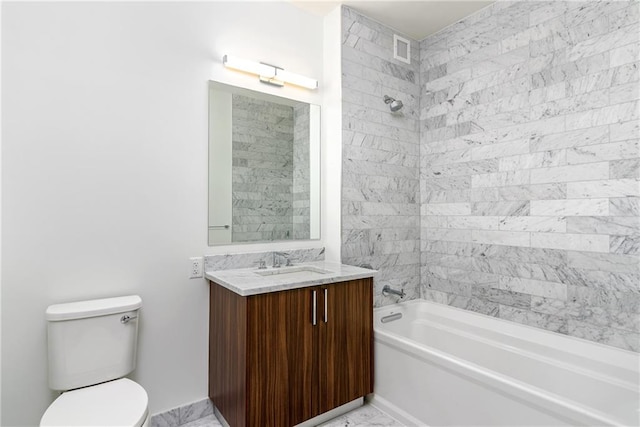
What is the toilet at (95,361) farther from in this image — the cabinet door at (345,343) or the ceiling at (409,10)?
the ceiling at (409,10)

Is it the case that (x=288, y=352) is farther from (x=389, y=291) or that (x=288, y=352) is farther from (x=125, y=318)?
(x=389, y=291)

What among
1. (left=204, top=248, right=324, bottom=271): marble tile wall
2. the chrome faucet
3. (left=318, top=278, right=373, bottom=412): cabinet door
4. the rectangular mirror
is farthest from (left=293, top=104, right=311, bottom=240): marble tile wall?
the chrome faucet

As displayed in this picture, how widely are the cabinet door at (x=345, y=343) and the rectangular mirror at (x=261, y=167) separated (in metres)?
0.65

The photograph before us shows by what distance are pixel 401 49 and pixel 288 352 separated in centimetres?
256

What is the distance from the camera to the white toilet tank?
1569 mm

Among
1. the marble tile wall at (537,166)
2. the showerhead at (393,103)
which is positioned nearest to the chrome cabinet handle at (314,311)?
the marble tile wall at (537,166)

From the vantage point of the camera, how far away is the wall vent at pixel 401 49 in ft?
9.46

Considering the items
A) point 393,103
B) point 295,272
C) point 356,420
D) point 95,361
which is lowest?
point 356,420

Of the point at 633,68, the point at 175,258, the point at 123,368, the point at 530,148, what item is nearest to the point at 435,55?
the point at 530,148

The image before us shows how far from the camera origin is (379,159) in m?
2.78

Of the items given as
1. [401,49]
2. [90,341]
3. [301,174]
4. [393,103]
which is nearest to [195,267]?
[90,341]

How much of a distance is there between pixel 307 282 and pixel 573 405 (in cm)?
128

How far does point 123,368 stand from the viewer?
1710 mm

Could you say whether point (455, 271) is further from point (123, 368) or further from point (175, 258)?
point (123, 368)
